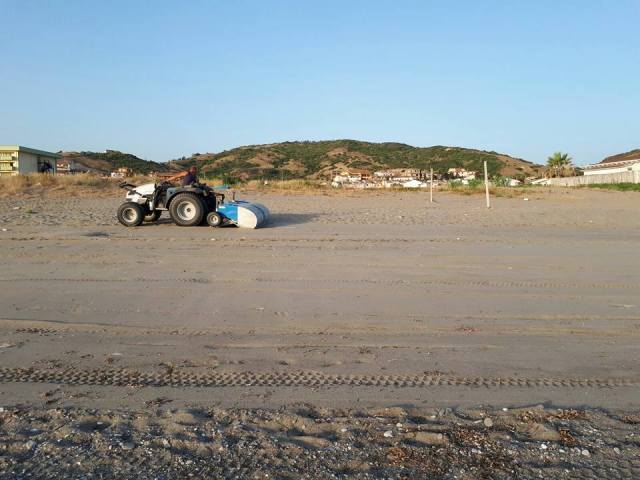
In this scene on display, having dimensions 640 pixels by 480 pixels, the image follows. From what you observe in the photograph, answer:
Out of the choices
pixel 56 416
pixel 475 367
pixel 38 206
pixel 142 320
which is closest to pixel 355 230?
pixel 142 320

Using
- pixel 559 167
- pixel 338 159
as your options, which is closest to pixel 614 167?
pixel 559 167

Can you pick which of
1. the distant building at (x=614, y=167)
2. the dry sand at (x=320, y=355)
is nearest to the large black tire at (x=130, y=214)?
the dry sand at (x=320, y=355)

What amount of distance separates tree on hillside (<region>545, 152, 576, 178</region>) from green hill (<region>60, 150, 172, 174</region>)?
1866 inches

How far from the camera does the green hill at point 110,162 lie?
210 feet

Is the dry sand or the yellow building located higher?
the yellow building

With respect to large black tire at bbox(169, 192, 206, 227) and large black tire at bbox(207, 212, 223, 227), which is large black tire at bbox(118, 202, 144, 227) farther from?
large black tire at bbox(207, 212, 223, 227)

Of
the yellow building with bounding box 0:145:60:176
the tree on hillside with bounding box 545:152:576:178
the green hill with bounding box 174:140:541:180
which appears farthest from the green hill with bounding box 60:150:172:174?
the tree on hillside with bounding box 545:152:576:178

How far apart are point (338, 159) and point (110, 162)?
30924mm

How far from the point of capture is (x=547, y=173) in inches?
2940

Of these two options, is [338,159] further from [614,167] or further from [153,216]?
[153,216]

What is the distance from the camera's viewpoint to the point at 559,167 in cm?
7525

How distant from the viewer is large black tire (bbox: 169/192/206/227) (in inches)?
572

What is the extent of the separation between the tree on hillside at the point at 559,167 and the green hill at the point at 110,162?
4740 cm

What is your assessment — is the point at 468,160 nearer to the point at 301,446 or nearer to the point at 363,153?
the point at 363,153
